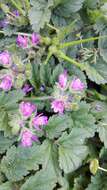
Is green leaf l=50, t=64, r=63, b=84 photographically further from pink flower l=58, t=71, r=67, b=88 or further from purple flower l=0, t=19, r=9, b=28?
purple flower l=0, t=19, r=9, b=28

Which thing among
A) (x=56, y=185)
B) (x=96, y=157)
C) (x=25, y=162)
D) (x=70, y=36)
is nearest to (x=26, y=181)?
(x=25, y=162)

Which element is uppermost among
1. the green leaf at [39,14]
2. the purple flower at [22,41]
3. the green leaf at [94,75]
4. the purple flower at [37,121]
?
the green leaf at [39,14]

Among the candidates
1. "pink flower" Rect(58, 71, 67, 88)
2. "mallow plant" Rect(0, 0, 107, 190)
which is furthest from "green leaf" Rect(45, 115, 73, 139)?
"pink flower" Rect(58, 71, 67, 88)

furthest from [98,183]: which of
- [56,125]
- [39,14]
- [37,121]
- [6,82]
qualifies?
[39,14]

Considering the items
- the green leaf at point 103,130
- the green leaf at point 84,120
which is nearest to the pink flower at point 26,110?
the green leaf at point 84,120

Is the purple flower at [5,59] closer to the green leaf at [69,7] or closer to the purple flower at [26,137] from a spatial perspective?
the purple flower at [26,137]

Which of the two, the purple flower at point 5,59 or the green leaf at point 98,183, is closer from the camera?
the purple flower at point 5,59

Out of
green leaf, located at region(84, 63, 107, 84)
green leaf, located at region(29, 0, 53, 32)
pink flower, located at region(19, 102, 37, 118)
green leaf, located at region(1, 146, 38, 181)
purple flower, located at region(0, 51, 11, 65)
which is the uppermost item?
green leaf, located at region(29, 0, 53, 32)

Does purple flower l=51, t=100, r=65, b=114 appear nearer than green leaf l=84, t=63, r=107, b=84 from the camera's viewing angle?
Yes
